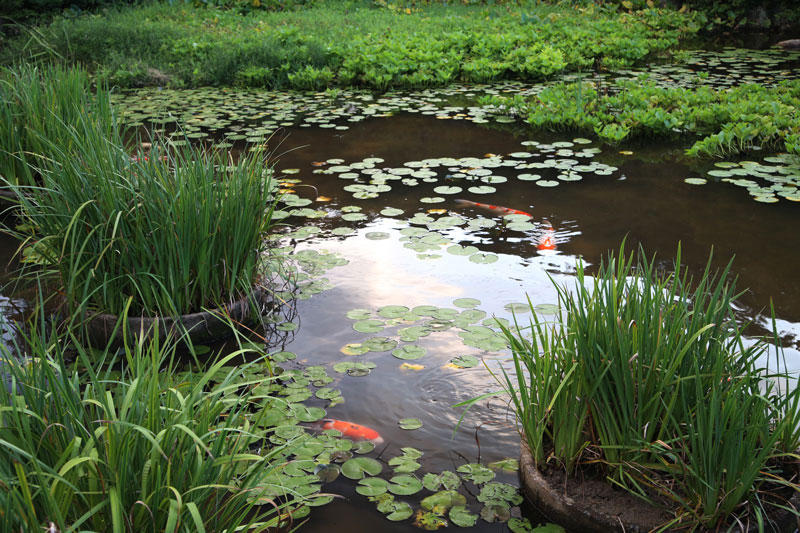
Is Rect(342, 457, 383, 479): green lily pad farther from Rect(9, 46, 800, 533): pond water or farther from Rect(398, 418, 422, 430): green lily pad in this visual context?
Rect(398, 418, 422, 430): green lily pad

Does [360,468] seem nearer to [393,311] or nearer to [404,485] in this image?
[404,485]

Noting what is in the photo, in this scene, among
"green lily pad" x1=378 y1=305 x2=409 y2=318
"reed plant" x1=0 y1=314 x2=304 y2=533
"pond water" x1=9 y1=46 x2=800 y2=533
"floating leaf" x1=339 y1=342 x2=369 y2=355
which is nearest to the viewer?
"reed plant" x1=0 y1=314 x2=304 y2=533

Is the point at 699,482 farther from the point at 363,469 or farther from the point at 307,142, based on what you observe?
the point at 307,142

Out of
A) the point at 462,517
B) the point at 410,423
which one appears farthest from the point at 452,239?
the point at 462,517

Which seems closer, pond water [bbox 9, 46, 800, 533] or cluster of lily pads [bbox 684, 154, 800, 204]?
pond water [bbox 9, 46, 800, 533]

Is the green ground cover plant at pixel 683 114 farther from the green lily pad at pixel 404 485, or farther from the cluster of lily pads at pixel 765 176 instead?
the green lily pad at pixel 404 485

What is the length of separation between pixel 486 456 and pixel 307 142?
14.6ft

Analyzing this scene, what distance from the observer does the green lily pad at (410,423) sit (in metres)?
2.48

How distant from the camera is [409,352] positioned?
9.59 feet

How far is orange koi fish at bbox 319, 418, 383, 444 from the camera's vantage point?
2432mm

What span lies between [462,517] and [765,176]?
3.97 meters

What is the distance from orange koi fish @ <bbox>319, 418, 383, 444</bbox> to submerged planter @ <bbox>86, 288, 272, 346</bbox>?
67 centimetres

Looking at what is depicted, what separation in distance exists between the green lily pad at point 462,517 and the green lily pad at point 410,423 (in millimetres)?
440

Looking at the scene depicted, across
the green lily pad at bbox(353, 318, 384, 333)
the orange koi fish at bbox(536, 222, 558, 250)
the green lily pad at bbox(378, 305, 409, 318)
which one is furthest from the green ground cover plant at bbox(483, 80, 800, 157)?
the green lily pad at bbox(353, 318, 384, 333)
